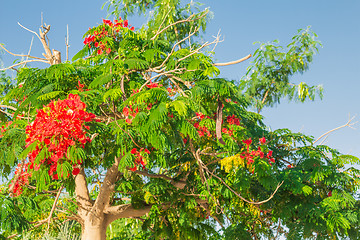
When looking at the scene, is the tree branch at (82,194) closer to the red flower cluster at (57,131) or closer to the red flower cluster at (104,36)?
the red flower cluster at (104,36)

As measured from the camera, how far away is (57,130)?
4977 mm

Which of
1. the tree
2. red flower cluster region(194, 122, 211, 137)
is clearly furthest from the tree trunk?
red flower cluster region(194, 122, 211, 137)

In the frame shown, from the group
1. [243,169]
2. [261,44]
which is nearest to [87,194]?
[243,169]

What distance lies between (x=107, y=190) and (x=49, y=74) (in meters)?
3.04

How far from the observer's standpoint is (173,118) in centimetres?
564

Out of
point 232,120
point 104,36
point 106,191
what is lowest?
point 106,191

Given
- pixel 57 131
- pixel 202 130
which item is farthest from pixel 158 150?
pixel 57 131

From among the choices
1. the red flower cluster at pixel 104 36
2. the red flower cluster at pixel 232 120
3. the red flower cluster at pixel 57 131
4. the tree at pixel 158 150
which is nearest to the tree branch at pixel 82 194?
the tree at pixel 158 150

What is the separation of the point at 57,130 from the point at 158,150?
2163mm

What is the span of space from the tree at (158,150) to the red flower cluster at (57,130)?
14mm

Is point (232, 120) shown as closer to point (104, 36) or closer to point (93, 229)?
point (104, 36)

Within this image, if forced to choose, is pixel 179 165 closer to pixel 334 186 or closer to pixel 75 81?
pixel 75 81

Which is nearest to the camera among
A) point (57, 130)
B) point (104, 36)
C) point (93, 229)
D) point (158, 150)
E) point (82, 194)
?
point (57, 130)

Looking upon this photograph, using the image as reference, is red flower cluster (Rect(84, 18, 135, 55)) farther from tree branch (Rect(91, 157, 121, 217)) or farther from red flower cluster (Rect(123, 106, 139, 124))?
tree branch (Rect(91, 157, 121, 217))
